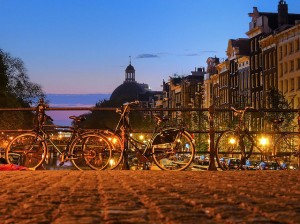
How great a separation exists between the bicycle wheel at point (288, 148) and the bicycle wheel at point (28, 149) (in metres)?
4.15

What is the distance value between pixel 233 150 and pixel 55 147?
3191 mm

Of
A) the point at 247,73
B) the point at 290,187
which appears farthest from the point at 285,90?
the point at 290,187

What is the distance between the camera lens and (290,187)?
7121 mm

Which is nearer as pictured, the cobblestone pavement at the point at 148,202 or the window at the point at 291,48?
the cobblestone pavement at the point at 148,202

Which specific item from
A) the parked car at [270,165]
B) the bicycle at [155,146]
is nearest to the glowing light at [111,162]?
the bicycle at [155,146]

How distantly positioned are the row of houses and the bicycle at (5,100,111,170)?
133ft

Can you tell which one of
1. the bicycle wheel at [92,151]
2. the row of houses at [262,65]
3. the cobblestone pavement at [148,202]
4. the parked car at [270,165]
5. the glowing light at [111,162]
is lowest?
the cobblestone pavement at [148,202]

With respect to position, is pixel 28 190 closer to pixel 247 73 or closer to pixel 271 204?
pixel 271 204

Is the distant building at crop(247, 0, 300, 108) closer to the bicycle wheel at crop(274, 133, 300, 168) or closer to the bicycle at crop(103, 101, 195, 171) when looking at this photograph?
the bicycle wheel at crop(274, 133, 300, 168)

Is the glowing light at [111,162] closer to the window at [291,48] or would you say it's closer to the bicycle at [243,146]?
the bicycle at [243,146]

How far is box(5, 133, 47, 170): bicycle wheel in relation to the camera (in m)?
12.3

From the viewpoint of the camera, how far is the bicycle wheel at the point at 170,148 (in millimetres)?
12016

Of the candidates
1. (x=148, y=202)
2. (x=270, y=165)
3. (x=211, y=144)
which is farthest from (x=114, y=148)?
(x=148, y=202)

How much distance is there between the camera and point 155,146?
1211 cm
